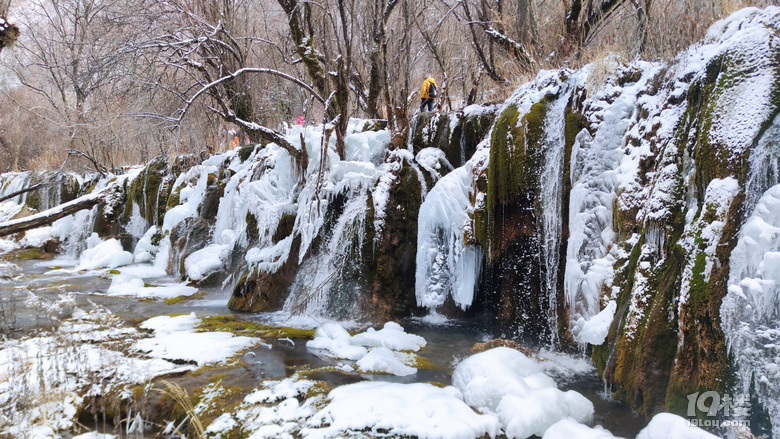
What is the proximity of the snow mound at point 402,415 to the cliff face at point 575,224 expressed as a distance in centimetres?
121

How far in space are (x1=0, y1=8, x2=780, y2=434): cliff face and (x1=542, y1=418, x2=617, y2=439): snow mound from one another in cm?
50

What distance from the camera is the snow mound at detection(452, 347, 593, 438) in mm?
2826

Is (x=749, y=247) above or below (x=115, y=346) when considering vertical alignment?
above

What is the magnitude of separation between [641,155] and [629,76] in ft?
3.49

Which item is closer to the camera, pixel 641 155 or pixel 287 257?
pixel 641 155

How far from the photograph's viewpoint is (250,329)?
5.08m

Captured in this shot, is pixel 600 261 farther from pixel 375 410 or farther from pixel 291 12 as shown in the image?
pixel 291 12

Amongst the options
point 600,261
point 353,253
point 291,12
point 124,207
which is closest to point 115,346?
point 353,253

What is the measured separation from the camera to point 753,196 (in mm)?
2469

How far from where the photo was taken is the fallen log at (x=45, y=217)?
4.13 meters

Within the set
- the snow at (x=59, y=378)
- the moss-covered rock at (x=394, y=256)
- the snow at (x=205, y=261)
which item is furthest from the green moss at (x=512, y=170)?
the snow at (x=205, y=261)

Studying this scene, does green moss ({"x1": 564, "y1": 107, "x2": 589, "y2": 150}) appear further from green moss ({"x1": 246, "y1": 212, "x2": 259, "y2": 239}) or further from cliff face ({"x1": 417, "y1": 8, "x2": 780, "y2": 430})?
green moss ({"x1": 246, "y1": 212, "x2": 259, "y2": 239})

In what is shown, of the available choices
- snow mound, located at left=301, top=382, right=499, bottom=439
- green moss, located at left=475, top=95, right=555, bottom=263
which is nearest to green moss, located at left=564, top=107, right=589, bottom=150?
green moss, located at left=475, top=95, right=555, bottom=263

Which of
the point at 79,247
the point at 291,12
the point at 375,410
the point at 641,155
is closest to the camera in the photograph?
the point at 375,410
